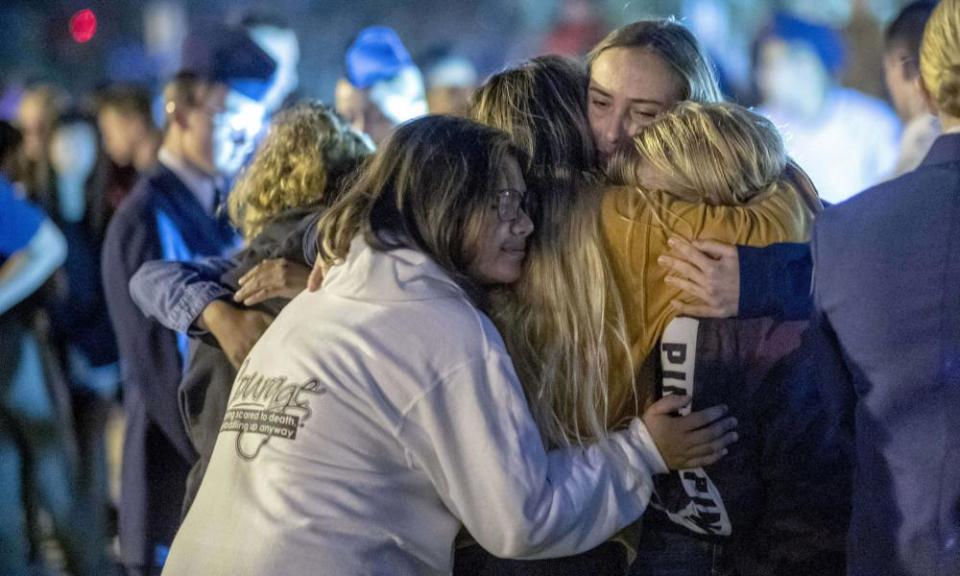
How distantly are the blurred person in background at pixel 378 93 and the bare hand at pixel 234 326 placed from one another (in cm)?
182

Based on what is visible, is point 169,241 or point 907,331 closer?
point 907,331

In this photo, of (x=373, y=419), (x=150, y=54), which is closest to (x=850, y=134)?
(x=373, y=419)

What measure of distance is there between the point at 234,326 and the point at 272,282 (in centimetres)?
14

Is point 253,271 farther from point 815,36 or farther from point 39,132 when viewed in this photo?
point 39,132

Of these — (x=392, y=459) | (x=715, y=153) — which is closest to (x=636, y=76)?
(x=715, y=153)

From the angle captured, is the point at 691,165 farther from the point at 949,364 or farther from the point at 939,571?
the point at 939,571

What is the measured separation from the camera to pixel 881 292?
2271mm

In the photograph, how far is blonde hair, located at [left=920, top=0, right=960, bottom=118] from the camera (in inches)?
87.5

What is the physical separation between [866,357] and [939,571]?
36 centimetres

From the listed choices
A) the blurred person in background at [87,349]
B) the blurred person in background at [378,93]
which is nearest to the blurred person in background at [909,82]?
the blurred person in background at [378,93]

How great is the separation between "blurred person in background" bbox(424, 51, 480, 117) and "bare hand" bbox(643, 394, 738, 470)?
3409 millimetres

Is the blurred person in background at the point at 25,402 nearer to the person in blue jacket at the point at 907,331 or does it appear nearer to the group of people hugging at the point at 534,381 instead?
the group of people hugging at the point at 534,381

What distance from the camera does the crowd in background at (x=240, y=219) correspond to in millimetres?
2568

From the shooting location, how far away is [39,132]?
677cm
